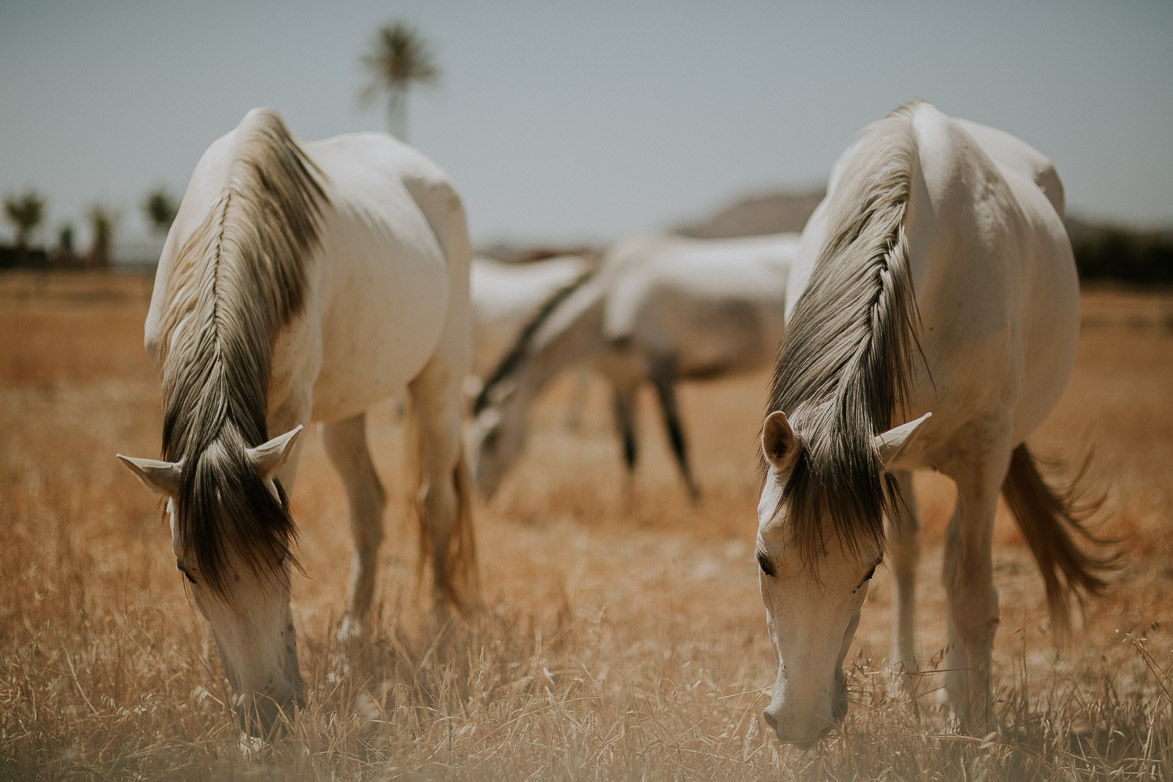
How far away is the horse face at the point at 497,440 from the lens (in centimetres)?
730

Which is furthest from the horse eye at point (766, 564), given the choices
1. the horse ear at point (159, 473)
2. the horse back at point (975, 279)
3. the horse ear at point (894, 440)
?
the horse ear at point (159, 473)

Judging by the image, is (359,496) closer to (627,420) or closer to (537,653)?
(537,653)

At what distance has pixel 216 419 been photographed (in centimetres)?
212

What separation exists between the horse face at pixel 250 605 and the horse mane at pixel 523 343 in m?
5.38

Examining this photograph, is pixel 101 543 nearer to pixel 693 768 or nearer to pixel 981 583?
pixel 693 768

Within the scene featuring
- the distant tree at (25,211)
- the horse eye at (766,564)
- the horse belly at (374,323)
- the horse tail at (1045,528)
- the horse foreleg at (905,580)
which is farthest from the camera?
the distant tree at (25,211)

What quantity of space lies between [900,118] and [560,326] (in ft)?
15.9

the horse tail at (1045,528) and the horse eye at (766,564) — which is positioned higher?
the horse eye at (766,564)

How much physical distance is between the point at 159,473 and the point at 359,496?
1.99 metres

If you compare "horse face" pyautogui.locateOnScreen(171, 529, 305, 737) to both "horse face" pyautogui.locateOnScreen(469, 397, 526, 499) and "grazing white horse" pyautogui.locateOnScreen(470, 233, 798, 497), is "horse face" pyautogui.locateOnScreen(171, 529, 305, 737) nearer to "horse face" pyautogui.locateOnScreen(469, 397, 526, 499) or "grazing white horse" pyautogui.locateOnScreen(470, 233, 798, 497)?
"horse face" pyautogui.locateOnScreen(469, 397, 526, 499)

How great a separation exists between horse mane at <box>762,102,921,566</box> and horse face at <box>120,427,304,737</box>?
1257mm

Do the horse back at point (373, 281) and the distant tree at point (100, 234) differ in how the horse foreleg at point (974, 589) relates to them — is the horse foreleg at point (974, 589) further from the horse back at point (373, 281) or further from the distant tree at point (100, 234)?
the distant tree at point (100, 234)

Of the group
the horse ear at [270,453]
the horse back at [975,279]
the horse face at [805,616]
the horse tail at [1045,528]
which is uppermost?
the horse back at [975,279]

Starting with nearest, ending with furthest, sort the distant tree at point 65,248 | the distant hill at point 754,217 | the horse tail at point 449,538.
A: the horse tail at point 449,538, the distant tree at point 65,248, the distant hill at point 754,217
